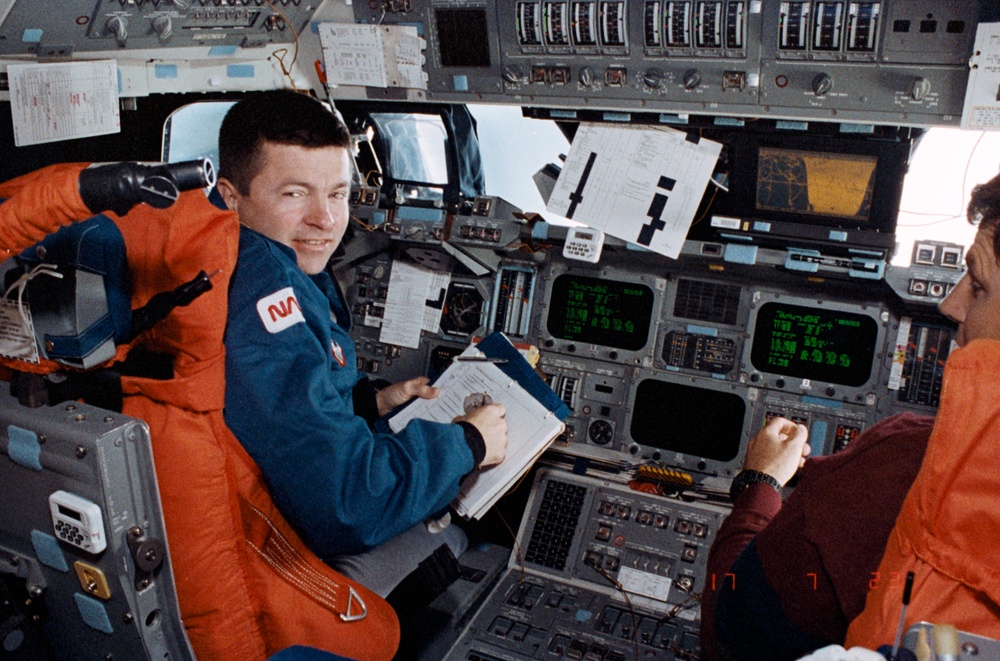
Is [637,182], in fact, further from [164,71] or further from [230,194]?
[164,71]

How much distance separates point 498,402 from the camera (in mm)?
2303

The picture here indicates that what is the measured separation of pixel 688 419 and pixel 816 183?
95cm

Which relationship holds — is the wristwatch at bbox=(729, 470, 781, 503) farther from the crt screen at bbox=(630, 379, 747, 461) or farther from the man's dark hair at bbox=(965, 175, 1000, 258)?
the crt screen at bbox=(630, 379, 747, 461)

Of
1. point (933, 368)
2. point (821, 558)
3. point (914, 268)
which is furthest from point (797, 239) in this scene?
point (821, 558)

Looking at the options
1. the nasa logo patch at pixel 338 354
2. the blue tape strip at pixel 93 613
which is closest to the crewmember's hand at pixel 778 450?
the nasa logo patch at pixel 338 354

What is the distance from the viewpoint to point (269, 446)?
5.49 feet

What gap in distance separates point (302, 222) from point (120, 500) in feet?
3.17

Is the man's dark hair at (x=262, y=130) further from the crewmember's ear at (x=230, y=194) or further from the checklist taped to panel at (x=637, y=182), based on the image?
the checklist taped to panel at (x=637, y=182)

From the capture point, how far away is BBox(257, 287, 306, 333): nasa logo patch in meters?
1.66

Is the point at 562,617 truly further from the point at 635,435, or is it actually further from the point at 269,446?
the point at 269,446

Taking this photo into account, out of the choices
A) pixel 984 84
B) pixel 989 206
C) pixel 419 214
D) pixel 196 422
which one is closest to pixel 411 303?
pixel 419 214

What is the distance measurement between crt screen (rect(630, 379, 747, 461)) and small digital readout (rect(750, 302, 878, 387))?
20 cm

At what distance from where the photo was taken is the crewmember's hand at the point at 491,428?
2094 mm

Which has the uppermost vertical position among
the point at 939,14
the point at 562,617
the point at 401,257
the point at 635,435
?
the point at 939,14
